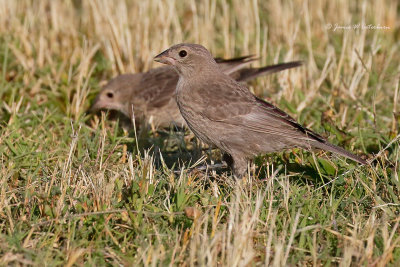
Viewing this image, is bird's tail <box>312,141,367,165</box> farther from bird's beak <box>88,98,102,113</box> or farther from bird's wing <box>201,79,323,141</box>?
bird's beak <box>88,98,102,113</box>

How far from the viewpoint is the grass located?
14.8 ft

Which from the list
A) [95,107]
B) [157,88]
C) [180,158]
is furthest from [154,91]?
[180,158]

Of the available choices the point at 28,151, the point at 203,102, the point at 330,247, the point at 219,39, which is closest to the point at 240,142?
the point at 203,102

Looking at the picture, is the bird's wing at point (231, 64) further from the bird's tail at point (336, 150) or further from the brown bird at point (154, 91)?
the bird's tail at point (336, 150)

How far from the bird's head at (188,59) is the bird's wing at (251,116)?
1.36 feet

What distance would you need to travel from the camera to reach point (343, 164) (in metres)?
5.93

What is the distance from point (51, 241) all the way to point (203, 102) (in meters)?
2.18

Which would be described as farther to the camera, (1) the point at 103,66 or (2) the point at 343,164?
(1) the point at 103,66

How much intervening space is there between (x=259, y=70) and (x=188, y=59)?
1883 millimetres

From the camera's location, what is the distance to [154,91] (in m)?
8.50

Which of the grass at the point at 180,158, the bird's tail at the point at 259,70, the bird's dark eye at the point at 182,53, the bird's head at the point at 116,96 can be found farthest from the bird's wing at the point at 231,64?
the bird's dark eye at the point at 182,53

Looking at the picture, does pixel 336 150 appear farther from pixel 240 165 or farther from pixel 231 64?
pixel 231 64

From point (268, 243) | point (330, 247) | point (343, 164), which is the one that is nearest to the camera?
point (268, 243)

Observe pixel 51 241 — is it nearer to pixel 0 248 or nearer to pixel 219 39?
pixel 0 248
